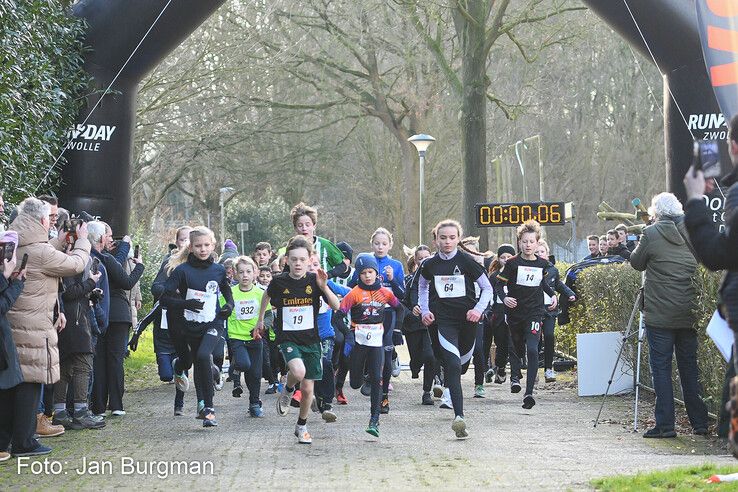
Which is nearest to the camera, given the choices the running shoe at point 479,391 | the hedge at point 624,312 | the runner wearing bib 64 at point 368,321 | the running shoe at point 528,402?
the hedge at point 624,312

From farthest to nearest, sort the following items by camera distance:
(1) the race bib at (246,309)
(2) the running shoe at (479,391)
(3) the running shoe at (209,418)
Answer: (2) the running shoe at (479,391) < (1) the race bib at (246,309) < (3) the running shoe at (209,418)

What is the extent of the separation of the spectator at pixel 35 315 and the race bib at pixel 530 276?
17.7ft

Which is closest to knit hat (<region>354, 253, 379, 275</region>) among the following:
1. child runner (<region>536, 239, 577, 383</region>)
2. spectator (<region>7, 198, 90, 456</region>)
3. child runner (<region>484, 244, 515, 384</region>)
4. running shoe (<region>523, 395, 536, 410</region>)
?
running shoe (<region>523, 395, 536, 410</region>)

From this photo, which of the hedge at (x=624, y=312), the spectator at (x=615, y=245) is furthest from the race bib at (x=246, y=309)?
the spectator at (x=615, y=245)

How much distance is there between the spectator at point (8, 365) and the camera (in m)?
8.98

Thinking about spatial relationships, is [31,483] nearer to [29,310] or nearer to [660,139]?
[29,310]

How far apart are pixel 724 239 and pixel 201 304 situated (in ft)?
21.4

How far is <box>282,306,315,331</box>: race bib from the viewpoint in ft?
34.4

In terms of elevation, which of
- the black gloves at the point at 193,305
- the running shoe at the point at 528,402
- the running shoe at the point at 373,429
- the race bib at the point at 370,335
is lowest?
the running shoe at the point at 373,429

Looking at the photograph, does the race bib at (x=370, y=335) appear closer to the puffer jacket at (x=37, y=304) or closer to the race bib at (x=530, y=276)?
the puffer jacket at (x=37, y=304)

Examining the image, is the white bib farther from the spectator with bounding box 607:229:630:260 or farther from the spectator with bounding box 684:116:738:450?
the spectator with bounding box 607:229:630:260

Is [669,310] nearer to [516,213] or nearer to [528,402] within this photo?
[528,402]

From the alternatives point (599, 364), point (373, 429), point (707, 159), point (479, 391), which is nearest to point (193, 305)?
point (373, 429)

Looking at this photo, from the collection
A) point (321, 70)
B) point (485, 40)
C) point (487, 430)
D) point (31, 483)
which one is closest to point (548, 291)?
point (487, 430)
